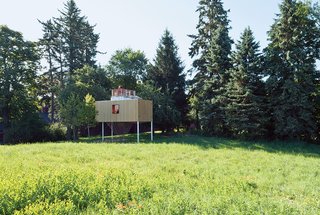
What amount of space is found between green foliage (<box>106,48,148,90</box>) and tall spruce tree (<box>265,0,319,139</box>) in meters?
21.5

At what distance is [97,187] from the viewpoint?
25.0 feet

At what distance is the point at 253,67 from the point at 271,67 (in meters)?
1.54

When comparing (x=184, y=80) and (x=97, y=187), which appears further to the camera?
(x=184, y=80)

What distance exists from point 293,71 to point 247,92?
421 cm

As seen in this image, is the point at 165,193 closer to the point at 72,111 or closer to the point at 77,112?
the point at 77,112

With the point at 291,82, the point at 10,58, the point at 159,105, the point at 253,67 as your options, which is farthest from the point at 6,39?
the point at 291,82

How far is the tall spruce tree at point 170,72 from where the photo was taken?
34.9 m

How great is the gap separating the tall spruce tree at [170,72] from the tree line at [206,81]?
12 centimetres

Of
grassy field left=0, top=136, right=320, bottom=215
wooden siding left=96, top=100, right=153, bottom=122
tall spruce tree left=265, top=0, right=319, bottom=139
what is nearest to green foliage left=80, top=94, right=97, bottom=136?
wooden siding left=96, top=100, right=153, bottom=122

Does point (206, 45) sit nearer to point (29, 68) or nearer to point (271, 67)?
Result: point (271, 67)

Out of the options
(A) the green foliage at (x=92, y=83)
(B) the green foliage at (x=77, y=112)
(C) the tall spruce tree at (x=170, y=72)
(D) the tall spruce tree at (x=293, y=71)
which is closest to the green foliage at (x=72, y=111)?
(B) the green foliage at (x=77, y=112)

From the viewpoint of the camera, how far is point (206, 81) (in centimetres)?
3025

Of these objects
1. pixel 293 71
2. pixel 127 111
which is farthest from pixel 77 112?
pixel 293 71

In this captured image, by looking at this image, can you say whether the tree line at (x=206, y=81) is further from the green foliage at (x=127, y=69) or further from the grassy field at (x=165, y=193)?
the grassy field at (x=165, y=193)
